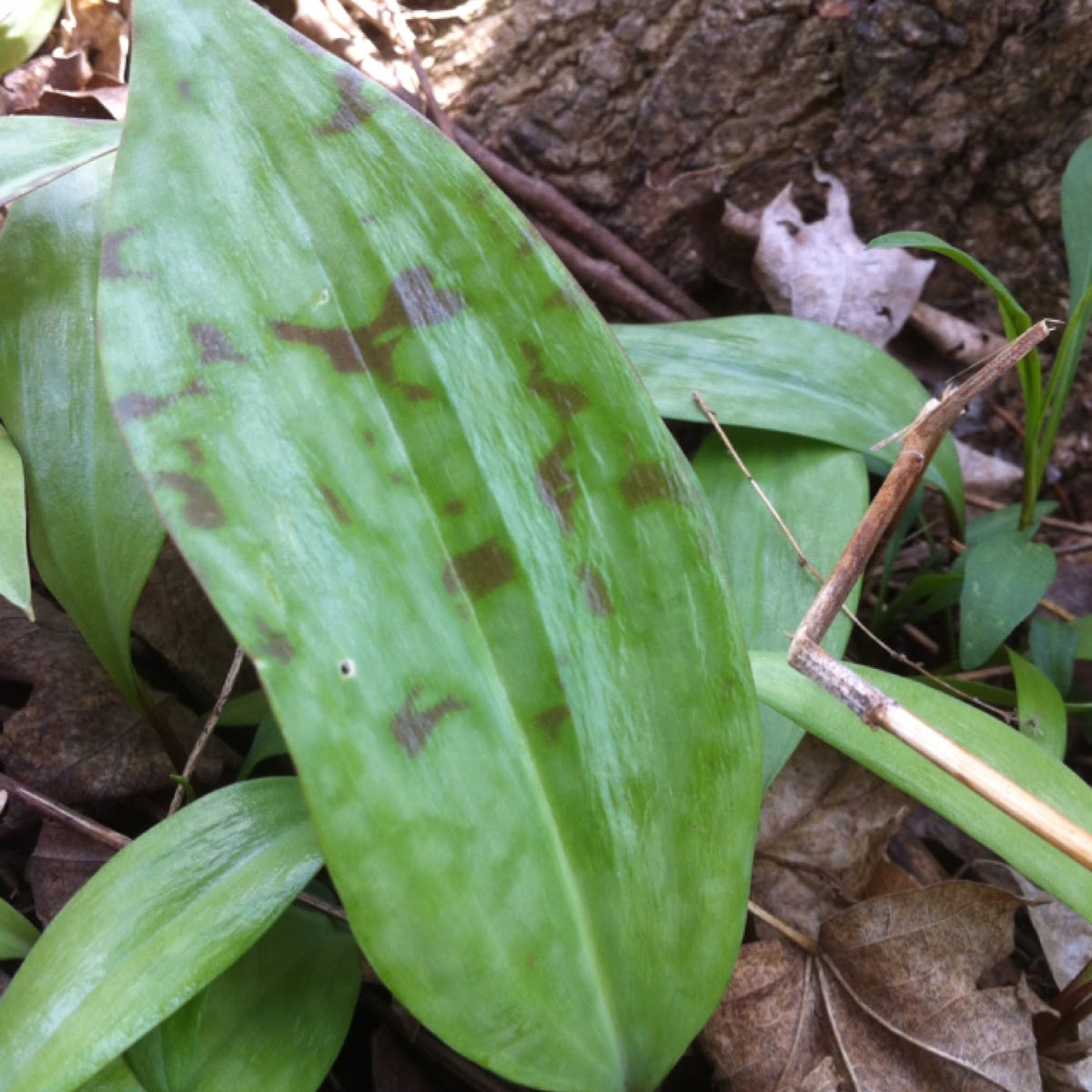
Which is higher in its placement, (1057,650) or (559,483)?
(559,483)

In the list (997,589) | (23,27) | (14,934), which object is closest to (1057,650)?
(997,589)

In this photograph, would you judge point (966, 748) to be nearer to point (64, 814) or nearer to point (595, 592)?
point (595, 592)

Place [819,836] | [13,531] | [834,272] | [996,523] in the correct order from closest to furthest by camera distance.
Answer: [13,531], [819,836], [996,523], [834,272]

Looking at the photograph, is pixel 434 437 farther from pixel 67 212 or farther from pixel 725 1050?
pixel 725 1050

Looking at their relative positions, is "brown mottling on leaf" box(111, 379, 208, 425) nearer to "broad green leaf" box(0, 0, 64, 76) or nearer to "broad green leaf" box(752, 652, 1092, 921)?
"broad green leaf" box(752, 652, 1092, 921)

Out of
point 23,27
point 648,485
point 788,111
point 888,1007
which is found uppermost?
point 23,27

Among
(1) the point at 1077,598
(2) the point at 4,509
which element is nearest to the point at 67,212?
(2) the point at 4,509

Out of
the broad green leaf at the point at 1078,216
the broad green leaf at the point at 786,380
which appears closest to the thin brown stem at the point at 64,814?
the broad green leaf at the point at 786,380
